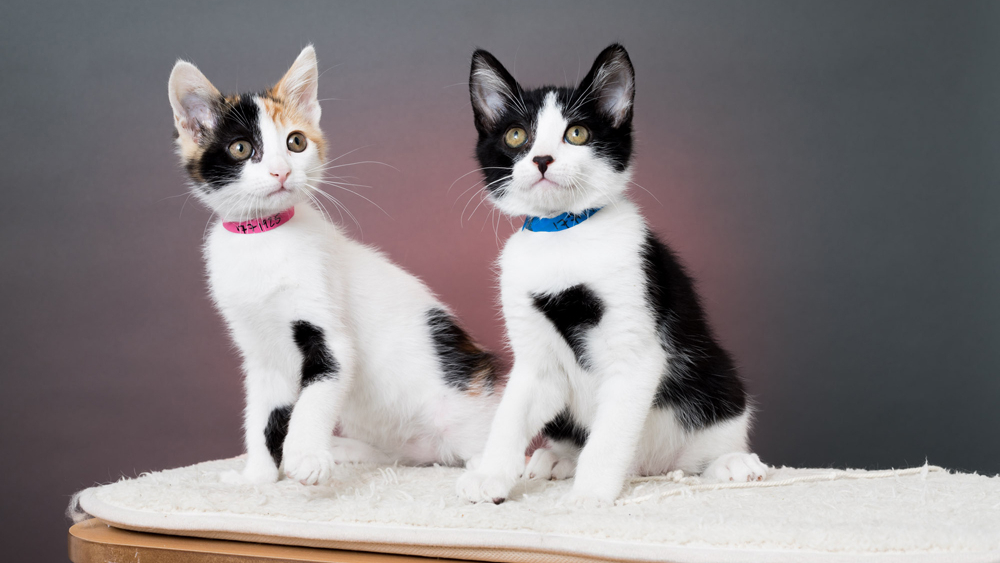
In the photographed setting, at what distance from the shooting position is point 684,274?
1.62 m

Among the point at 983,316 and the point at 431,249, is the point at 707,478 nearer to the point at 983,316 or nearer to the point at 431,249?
the point at 431,249

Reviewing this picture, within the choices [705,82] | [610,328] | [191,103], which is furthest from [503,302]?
[705,82]

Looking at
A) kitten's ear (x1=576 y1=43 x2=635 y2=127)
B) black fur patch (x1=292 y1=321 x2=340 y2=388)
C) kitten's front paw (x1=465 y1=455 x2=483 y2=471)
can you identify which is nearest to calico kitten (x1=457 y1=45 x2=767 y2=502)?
kitten's ear (x1=576 y1=43 x2=635 y2=127)

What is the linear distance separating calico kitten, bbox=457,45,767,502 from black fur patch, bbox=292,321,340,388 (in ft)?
1.12

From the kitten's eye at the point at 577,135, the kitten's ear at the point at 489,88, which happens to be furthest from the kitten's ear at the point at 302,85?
the kitten's eye at the point at 577,135

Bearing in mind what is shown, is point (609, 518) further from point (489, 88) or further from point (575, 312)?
point (489, 88)

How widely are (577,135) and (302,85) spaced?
0.62 meters

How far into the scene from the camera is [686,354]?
1.54m

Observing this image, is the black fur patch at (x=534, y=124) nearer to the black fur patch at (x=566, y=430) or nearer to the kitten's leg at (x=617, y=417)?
the kitten's leg at (x=617, y=417)

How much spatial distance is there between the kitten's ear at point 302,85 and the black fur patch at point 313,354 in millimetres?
466

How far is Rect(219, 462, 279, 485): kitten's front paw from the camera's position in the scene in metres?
1.54

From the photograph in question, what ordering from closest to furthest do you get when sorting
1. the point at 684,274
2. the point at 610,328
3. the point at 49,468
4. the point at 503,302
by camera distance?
the point at 610,328, the point at 503,302, the point at 684,274, the point at 49,468

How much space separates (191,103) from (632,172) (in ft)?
2.88

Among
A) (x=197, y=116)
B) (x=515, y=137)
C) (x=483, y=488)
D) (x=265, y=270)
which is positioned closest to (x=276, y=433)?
(x=265, y=270)
